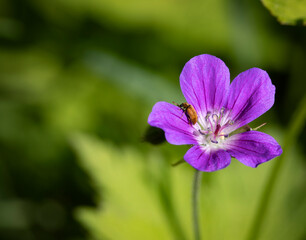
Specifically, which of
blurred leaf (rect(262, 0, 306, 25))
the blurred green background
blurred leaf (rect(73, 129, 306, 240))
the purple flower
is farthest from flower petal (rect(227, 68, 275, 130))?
blurred leaf (rect(73, 129, 306, 240))

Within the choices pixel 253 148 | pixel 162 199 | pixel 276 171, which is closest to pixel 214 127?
pixel 253 148

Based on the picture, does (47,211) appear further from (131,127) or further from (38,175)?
(131,127)

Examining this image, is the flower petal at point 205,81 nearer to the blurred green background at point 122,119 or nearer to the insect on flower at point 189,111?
the insect on flower at point 189,111

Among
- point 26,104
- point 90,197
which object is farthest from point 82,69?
point 90,197

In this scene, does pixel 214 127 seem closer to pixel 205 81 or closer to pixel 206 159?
pixel 205 81

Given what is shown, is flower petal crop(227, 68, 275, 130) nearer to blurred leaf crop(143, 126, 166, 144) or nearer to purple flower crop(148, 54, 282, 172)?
purple flower crop(148, 54, 282, 172)

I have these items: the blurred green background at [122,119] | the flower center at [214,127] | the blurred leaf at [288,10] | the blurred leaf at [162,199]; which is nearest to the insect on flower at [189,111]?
the flower center at [214,127]

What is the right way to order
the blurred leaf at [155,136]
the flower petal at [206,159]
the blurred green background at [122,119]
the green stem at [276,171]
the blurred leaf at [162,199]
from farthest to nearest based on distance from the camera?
the blurred green background at [122,119] < the blurred leaf at [162,199] < the green stem at [276,171] < the blurred leaf at [155,136] < the flower petal at [206,159]
